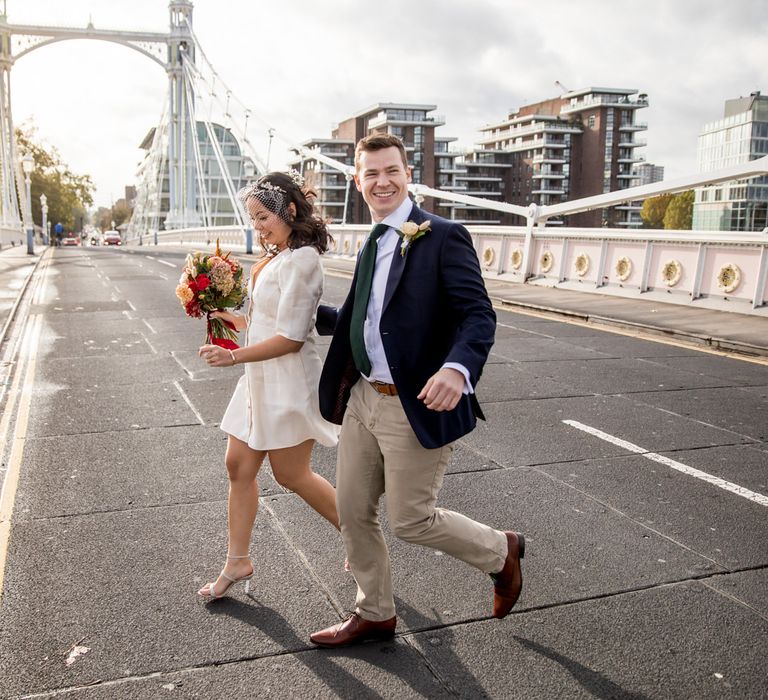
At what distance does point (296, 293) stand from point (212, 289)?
0.52 metres

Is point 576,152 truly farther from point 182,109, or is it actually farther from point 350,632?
point 350,632

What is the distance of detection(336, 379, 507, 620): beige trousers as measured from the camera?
2975mm

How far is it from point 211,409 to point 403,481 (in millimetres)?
4808

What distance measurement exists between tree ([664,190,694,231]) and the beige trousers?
117455 mm

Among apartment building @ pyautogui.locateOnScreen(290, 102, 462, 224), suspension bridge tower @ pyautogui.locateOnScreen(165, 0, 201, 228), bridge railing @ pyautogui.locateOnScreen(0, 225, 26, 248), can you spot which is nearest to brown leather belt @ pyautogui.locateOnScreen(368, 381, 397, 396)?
bridge railing @ pyautogui.locateOnScreen(0, 225, 26, 248)

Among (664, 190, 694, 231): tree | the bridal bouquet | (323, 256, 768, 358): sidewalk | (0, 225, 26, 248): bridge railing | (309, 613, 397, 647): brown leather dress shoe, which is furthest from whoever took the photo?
(664, 190, 694, 231): tree

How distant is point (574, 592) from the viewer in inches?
145

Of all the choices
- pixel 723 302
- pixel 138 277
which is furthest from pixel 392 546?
pixel 138 277

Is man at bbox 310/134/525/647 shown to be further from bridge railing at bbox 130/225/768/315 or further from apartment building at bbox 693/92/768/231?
apartment building at bbox 693/92/768/231

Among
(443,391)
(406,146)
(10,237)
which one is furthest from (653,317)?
(406,146)

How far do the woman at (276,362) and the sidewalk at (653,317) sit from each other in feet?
29.0

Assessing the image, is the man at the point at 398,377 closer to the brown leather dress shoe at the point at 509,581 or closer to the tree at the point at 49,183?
the brown leather dress shoe at the point at 509,581

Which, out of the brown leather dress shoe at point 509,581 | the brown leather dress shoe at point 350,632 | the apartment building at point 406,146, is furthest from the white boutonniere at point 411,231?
the apartment building at point 406,146

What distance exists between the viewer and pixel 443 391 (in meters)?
2.70
